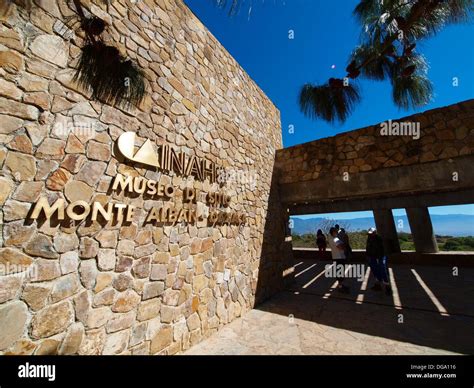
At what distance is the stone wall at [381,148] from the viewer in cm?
449

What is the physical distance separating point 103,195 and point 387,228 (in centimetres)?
1197

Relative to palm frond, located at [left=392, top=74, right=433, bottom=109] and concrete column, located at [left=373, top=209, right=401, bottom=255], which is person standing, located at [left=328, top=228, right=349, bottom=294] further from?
concrete column, located at [left=373, top=209, right=401, bottom=255]

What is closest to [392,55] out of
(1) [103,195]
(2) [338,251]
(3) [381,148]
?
(3) [381,148]

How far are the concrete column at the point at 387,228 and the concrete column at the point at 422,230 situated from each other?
27.9 inches

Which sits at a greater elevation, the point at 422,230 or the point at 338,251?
the point at 422,230

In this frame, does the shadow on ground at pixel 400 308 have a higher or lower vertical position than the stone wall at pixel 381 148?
lower

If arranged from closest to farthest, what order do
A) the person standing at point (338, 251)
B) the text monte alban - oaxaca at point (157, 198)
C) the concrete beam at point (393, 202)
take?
the text monte alban - oaxaca at point (157, 198), the person standing at point (338, 251), the concrete beam at point (393, 202)

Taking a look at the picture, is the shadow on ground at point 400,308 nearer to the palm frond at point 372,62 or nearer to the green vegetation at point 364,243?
the palm frond at point 372,62

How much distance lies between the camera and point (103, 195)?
247 centimetres
